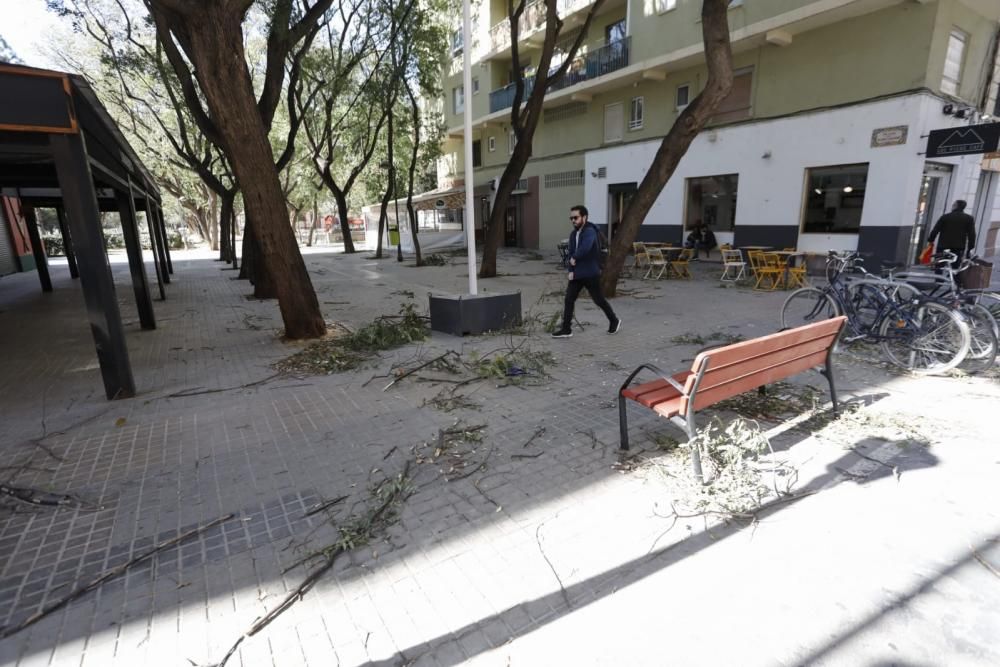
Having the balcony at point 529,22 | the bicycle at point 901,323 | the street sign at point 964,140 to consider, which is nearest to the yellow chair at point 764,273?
the street sign at point 964,140

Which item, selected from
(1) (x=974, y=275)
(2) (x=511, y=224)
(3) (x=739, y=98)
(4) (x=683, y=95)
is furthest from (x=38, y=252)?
(1) (x=974, y=275)

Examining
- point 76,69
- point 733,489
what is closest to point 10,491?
point 733,489

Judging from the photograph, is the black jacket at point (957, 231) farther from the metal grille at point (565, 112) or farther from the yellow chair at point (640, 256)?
the metal grille at point (565, 112)

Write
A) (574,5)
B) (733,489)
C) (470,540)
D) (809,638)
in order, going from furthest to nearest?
(574,5) → (733,489) → (470,540) → (809,638)

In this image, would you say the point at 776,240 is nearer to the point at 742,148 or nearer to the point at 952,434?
the point at 742,148

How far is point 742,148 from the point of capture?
49.4 feet

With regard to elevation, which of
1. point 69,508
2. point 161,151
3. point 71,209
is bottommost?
point 69,508

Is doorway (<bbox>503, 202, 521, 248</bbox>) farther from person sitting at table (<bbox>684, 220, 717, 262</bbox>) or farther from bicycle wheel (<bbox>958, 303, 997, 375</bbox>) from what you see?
bicycle wheel (<bbox>958, 303, 997, 375</bbox>)

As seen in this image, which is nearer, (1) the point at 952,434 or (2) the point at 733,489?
(2) the point at 733,489

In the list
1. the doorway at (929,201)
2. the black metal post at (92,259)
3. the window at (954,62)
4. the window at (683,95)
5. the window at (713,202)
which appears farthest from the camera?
the window at (683,95)

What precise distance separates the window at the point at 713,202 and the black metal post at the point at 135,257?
1524 cm

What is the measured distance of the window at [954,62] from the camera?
1191cm

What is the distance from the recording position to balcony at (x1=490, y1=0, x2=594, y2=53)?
19078 millimetres

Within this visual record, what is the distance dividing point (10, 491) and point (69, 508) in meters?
0.54
